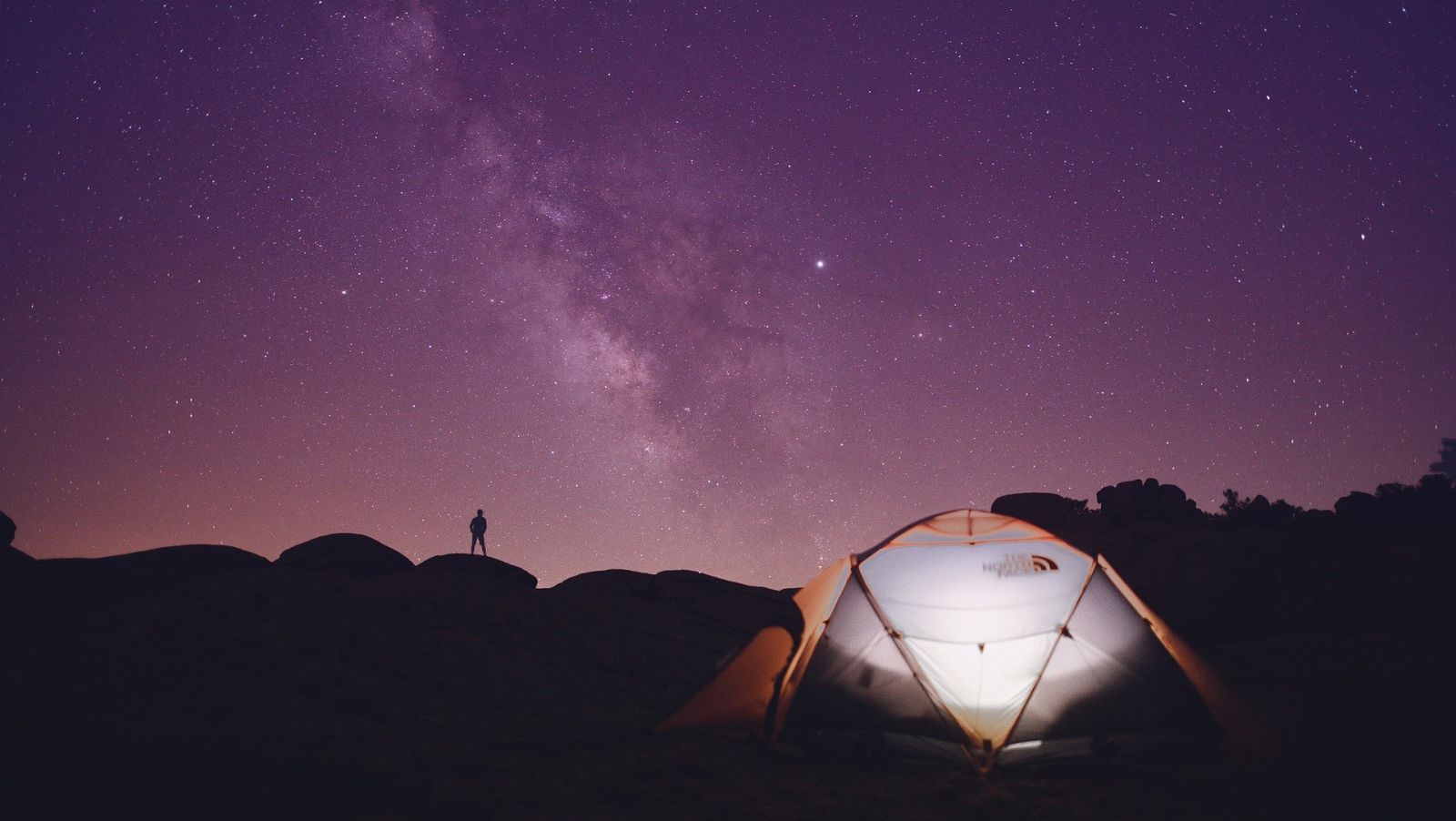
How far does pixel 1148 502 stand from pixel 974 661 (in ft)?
90.8

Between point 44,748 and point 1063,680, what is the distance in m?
9.64

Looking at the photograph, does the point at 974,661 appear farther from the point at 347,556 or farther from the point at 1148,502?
the point at 1148,502

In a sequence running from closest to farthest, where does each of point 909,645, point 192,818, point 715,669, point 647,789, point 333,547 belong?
point 192,818 < point 647,789 < point 909,645 < point 715,669 < point 333,547

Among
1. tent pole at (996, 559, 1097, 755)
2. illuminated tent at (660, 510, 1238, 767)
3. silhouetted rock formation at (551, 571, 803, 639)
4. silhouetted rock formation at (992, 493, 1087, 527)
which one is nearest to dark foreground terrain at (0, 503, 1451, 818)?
silhouetted rock formation at (551, 571, 803, 639)

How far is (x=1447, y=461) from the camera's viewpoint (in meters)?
68.4

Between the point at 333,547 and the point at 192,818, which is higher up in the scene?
the point at 333,547

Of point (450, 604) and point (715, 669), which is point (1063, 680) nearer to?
point (715, 669)

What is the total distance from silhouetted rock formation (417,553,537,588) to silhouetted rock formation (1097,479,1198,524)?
2245 cm

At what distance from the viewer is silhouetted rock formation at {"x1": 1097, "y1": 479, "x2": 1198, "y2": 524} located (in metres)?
30.1

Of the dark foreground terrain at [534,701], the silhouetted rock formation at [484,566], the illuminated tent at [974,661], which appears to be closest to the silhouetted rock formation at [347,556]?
the silhouetted rock formation at [484,566]

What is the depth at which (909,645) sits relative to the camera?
7.50 meters

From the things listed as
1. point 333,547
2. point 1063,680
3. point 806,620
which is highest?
point 333,547

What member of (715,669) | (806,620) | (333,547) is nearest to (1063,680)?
(806,620)

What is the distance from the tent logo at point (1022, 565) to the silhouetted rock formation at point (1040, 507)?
21.7 m
